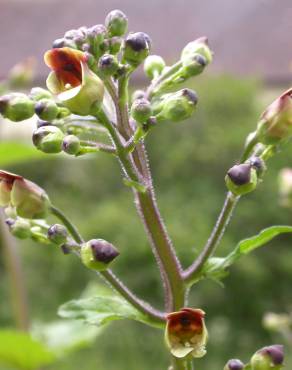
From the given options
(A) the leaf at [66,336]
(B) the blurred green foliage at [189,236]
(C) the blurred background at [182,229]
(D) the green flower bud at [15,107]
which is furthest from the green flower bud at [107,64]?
(B) the blurred green foliage at [189,236]

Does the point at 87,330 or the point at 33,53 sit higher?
the point at 33,53

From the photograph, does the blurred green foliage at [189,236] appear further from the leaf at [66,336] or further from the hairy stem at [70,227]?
the hairy stem at [70,227]

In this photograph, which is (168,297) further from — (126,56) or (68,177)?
(68,177)

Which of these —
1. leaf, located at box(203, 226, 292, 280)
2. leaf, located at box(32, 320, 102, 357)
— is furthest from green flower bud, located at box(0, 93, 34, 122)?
leaf, located at box(32, 320, 102, 357)

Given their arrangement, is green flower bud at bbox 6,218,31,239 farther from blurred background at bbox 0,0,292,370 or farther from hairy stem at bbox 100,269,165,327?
blurred background at bbox 0,0,292,370

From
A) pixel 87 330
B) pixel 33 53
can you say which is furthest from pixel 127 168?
pixel 33 53

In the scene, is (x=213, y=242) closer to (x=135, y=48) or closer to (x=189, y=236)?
(x=135, y=48)
